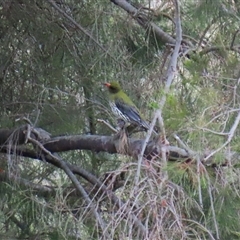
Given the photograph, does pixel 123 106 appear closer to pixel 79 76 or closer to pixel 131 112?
pixel 131 112

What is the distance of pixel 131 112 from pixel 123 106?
0.62ft

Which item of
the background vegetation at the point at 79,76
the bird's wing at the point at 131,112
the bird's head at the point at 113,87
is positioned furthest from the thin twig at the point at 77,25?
the bird's wing at the point at 131,112

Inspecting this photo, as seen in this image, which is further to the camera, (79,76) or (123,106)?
(79,76)

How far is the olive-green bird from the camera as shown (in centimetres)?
423

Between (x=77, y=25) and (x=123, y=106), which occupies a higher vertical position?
(x=77, y=25)

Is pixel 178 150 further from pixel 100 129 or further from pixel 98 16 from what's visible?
pixel 100 129

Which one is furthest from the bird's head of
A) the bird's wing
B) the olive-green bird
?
the bird's wing

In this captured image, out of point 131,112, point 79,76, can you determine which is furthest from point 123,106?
point 79,76

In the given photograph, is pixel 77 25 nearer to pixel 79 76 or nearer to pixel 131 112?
pixel 79 76

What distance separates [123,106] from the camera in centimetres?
458

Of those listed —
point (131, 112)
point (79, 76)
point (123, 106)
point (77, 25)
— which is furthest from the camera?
point (79, 76)

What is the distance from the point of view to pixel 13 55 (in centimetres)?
503

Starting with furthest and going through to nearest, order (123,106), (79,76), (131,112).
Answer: (79,76)
(123,106)
(131,112)

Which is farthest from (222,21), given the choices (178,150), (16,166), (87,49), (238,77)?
(16,166)
